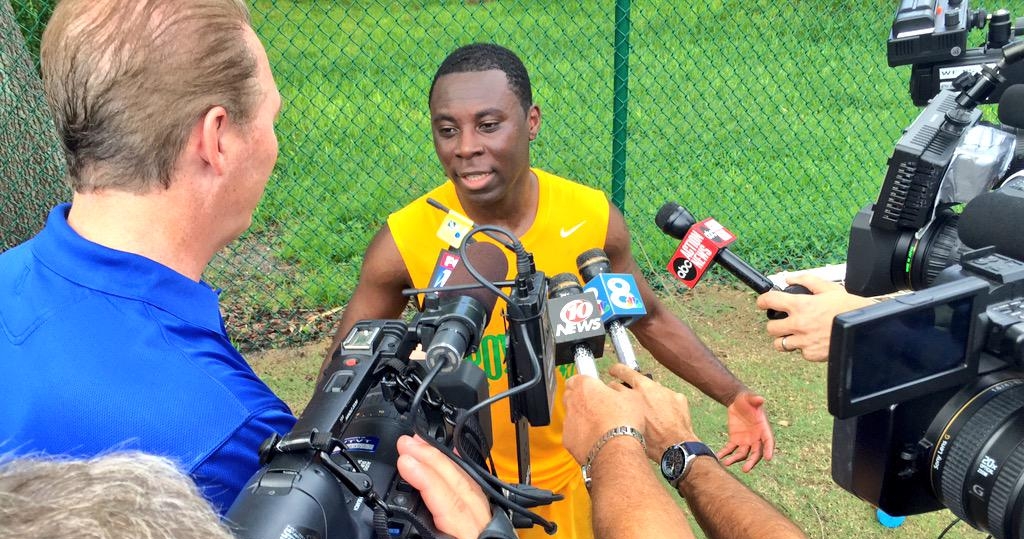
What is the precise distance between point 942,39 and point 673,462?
1547mm

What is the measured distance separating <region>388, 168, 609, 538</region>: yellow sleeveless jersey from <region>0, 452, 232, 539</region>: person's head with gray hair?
5.16 ft

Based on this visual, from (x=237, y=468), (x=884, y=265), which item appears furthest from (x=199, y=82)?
(x=884, y=265)

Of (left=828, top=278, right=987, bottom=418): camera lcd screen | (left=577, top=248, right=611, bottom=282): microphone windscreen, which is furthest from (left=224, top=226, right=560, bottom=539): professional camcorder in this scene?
(left=828, top=278, right=987, bottom=418): camera lcd screen

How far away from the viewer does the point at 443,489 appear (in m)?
1.21

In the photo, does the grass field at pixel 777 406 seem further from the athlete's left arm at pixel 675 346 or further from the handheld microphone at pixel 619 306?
the handheld microphone at pixel 619 306

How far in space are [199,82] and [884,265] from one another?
5.83ft

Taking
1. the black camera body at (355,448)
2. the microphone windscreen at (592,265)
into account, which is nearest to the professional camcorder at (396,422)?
the black camera body at (355,448)

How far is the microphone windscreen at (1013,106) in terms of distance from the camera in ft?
6.77

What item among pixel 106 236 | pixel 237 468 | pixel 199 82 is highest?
pixel 199 82

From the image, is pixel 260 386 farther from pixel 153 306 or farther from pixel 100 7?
pixel 100 7

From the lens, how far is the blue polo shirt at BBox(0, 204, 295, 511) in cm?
122

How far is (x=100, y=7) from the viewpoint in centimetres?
137

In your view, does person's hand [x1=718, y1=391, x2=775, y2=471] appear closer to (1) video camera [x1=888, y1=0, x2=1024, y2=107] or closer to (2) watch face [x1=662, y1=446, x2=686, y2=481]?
(2) watch face [x1=662, y1=446, x2=686, y2=481]

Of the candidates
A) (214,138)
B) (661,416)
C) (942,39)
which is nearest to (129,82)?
(214,138)
